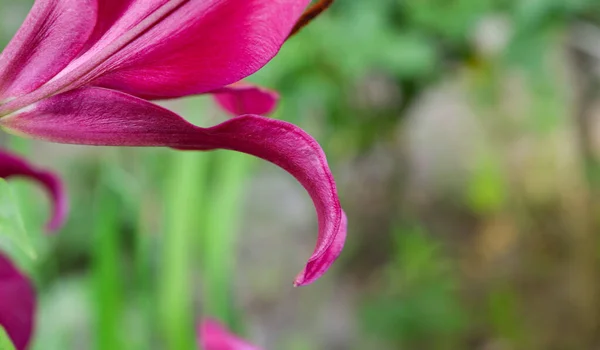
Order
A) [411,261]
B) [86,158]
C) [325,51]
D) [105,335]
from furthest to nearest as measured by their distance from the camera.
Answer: [86,158], [411,261], [325,51], [105,335]

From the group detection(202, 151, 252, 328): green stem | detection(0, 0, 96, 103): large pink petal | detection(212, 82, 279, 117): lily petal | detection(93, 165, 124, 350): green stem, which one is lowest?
detection(202, 151, 252, 328): green stem

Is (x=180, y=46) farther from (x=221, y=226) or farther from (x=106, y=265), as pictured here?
(x=221, y=226)

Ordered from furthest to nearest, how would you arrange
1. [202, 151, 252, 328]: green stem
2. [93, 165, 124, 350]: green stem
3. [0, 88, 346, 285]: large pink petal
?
[202, 151, 252, 328]: green stem
[93, 165, 124, 350]: green stem
[0, 88, 346, 285]: large pink petal

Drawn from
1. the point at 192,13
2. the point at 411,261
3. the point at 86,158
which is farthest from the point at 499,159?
the point at 192,13

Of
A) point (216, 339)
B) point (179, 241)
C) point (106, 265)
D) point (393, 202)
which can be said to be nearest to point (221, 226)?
point (179, 241)

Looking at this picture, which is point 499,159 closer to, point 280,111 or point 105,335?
point 280,111

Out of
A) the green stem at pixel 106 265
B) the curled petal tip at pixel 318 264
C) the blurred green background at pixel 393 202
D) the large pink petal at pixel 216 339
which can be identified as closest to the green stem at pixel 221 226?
the blurred green background at pixel 393 202

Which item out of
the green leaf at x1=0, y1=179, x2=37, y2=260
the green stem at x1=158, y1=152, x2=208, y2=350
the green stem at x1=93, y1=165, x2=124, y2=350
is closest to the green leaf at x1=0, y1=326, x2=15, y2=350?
the green leaf at x1=0, y1=179, x2=37, y2=260

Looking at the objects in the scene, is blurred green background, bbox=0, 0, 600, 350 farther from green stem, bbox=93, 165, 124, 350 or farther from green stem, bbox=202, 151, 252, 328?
green stem, bbox=93, 165, 124, 350
